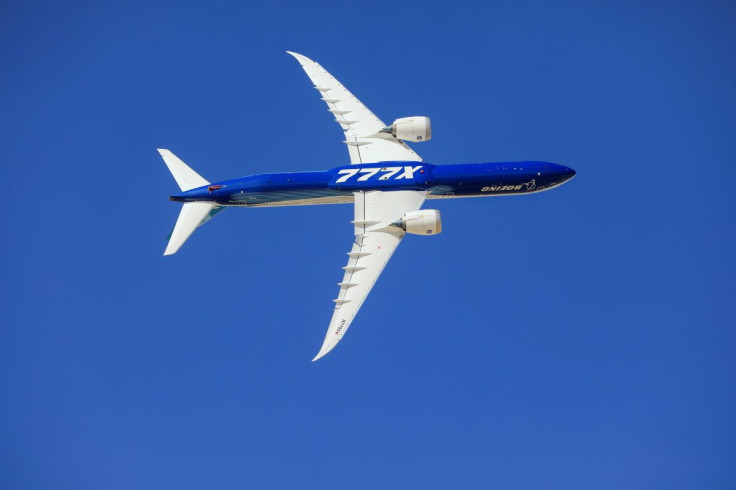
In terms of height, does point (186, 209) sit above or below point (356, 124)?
below

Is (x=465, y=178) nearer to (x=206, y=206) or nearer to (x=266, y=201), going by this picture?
(x=266, y=201)

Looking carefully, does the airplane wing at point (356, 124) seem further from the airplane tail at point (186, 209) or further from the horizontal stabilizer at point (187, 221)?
the horizontal stabilizer at point (187, 221)

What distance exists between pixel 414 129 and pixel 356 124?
221 inches

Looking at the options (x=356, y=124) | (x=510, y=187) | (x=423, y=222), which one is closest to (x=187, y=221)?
(x=356, y=124)

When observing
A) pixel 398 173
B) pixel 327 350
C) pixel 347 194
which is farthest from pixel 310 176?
pixel 327 350

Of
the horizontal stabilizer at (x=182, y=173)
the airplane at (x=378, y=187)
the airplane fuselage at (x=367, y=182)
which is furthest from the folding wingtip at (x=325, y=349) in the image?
the horizontal stabilizer at (x=182, y=173)

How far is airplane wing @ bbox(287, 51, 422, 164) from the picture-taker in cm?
6738

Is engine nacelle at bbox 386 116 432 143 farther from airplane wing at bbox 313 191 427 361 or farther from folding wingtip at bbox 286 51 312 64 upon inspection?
folding wingtip at bbox 286 51 312 64

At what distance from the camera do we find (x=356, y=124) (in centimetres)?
6881

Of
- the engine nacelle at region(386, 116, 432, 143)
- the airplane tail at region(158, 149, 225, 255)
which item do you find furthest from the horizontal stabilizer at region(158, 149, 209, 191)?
the engine nacelle at region(386, 116, 432, 143)

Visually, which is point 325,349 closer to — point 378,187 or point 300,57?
point 378,187

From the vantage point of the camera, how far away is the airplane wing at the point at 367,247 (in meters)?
59.3

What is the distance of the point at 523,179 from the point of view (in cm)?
6569

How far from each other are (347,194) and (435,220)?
822 centimetres
